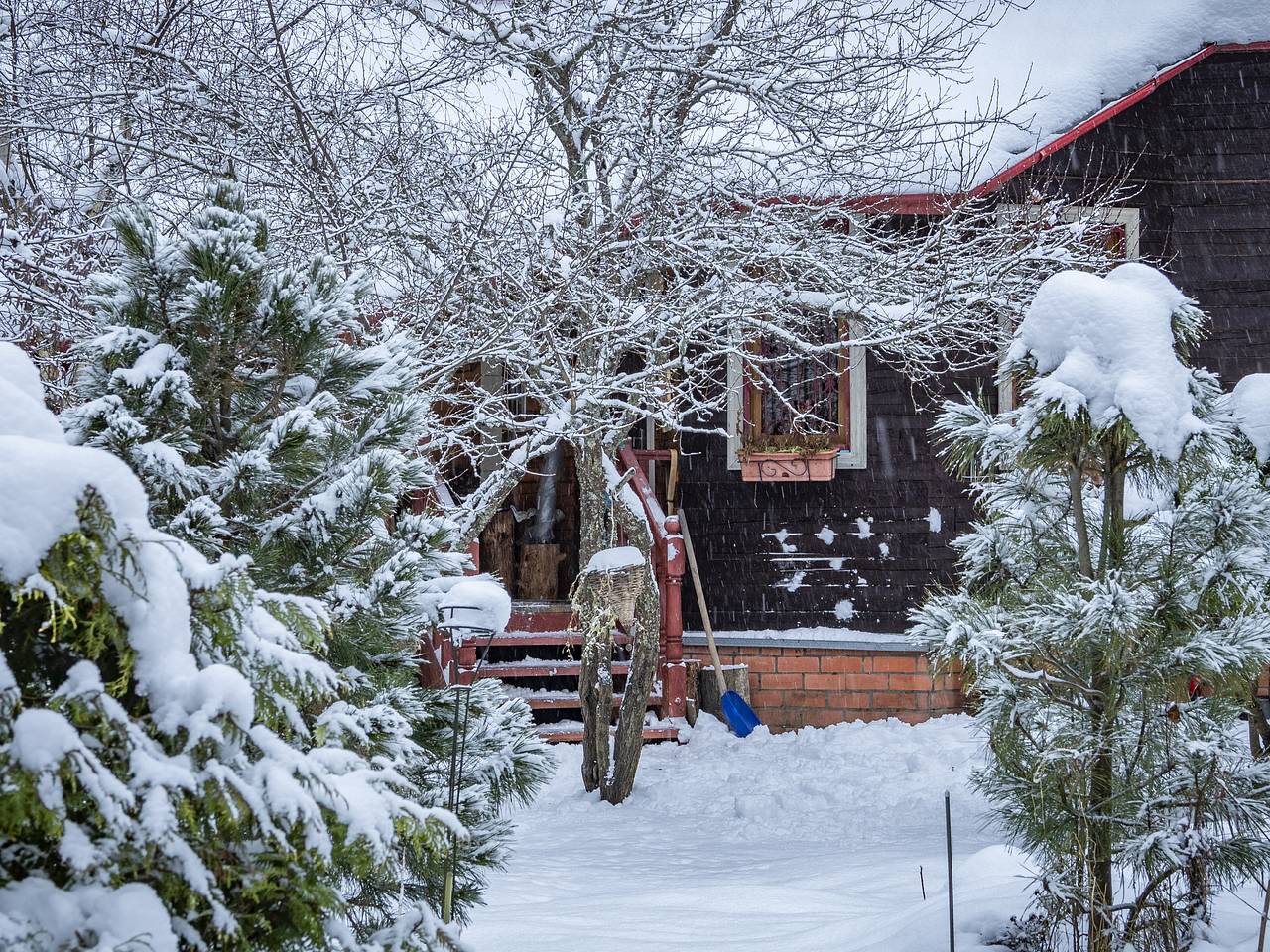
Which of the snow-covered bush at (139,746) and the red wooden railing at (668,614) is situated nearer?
the snow-covered bush at (139,746)

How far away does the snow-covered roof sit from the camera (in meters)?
9.88

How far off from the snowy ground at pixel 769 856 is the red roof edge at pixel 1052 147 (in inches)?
168

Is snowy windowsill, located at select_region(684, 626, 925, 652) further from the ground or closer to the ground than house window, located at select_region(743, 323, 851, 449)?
closer to the ground

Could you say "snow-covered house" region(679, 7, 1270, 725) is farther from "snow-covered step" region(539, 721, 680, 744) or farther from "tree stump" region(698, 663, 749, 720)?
"snow-covered step" region(539, 721, 680, 744)

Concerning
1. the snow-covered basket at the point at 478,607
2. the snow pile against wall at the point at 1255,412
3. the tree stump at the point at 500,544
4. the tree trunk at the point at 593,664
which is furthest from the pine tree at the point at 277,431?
the tree stump at the point at 500,544

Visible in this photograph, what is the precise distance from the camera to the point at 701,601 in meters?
10.0

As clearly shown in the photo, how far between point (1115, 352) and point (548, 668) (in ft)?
20.5

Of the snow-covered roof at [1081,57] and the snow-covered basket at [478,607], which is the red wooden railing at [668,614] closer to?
the snow-covered roof at [1081,57]

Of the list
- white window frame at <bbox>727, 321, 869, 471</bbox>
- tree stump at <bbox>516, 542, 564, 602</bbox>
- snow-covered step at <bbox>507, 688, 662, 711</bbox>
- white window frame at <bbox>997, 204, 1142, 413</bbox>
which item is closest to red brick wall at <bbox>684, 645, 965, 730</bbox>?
snow-covered step at <bbox>507, 688, 662, 711</bbox>

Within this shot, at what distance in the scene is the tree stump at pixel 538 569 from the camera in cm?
1088

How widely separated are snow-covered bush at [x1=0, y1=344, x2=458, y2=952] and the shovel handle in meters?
7.73

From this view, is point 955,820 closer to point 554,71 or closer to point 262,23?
point 554,71

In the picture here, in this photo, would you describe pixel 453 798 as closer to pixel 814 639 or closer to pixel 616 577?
pixel 616 577

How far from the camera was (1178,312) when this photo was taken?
388 centimetres
